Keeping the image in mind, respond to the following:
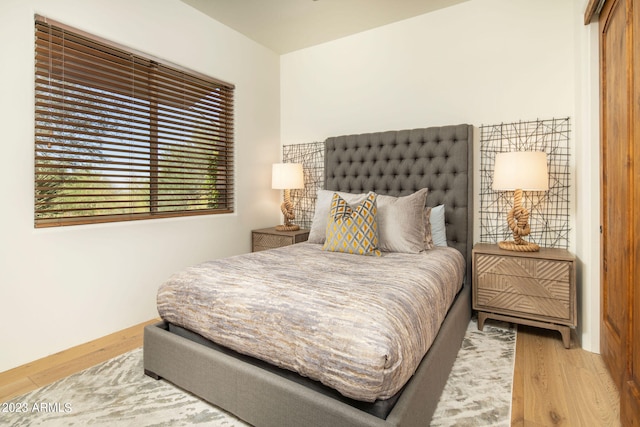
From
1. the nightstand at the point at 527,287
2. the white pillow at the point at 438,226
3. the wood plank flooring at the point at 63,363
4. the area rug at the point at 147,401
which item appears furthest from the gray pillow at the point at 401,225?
the wood plank flooring at the point at 63,363

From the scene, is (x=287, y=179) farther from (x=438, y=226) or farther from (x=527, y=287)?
(x=527, y=287)

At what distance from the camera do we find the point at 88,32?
2322mm

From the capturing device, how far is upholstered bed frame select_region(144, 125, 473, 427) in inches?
48.5

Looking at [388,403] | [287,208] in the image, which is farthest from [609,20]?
[287,208]

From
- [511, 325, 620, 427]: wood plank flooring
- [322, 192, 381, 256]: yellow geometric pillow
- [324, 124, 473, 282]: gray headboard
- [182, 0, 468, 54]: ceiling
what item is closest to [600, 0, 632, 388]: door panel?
[511, 325, 620, 427]: wood plank flooring

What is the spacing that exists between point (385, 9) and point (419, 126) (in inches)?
41.5

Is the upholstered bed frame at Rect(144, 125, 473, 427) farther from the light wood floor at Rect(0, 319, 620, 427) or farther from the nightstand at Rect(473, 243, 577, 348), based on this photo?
the light wood floor at Rect(0, 319, 620, 427)

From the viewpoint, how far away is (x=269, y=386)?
134 centimetres

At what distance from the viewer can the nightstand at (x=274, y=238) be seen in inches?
131

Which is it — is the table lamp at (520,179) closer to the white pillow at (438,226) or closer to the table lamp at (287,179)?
A: the white pillow at (438,226)

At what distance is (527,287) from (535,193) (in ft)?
2.68

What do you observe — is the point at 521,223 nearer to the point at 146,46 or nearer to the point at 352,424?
the point at 352,424

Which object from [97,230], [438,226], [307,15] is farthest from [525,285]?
[97,230]

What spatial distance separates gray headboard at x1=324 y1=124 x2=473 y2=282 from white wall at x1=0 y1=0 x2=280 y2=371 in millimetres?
1017
